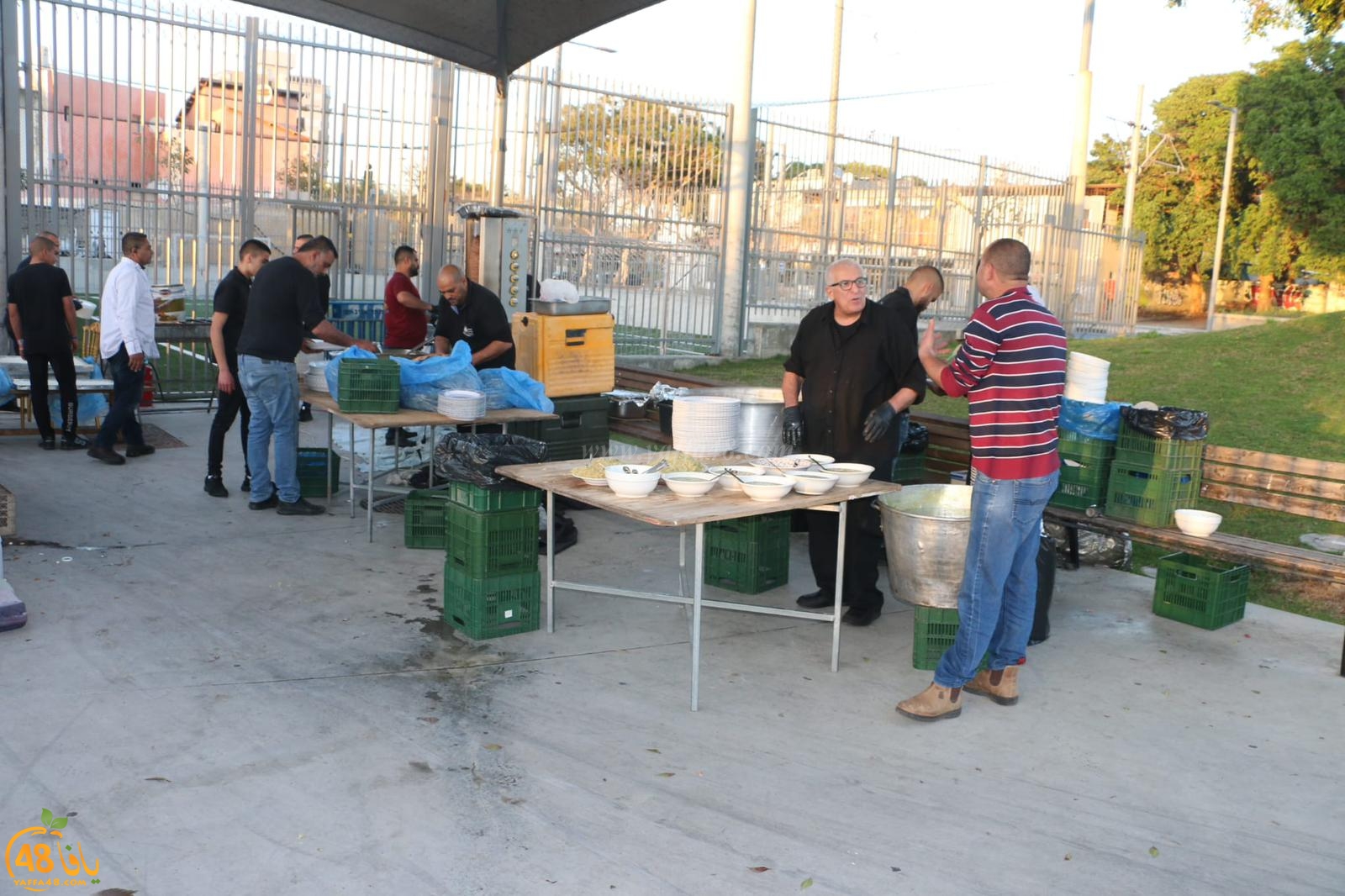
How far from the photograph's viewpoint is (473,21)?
1011cm

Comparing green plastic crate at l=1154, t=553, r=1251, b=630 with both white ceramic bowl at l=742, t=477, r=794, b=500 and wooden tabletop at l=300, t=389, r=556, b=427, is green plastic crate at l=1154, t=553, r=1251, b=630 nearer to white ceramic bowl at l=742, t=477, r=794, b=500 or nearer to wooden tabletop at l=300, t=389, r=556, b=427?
white ceramic bowl at l=742, t=477, r=794, b=500

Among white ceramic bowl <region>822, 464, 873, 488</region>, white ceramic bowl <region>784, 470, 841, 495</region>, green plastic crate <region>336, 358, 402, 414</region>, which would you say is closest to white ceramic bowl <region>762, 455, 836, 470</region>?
white ceramic bowl <region>822, 464, 873, 488</region>

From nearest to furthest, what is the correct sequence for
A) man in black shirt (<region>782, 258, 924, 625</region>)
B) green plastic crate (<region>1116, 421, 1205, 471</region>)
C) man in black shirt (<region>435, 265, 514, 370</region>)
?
man in black shirt (<region>782, 258, 924, 625</region>), green plastic crate (<region>1116, 421, 1205, 471</region>), man in black shirt (<region>435, 265, 514, 370</region>)

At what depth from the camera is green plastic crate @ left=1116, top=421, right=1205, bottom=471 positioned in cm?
721

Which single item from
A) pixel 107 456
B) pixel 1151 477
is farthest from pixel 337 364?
pixel 1151 477

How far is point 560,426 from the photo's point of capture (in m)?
8.79

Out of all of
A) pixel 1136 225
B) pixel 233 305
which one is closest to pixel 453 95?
pixel 233 305

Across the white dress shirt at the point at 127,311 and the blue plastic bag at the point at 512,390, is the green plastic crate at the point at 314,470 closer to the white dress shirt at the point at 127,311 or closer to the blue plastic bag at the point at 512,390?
the blue plastic bag at the point at 512,390

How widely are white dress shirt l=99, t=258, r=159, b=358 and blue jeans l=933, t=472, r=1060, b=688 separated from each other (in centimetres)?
742

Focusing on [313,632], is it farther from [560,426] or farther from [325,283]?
[325,283]

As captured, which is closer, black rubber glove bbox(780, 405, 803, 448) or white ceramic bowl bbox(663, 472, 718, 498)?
white ceramic bowl bbox(663, 472, 718, 498)

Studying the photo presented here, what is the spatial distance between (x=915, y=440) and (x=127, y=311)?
6.47 metres

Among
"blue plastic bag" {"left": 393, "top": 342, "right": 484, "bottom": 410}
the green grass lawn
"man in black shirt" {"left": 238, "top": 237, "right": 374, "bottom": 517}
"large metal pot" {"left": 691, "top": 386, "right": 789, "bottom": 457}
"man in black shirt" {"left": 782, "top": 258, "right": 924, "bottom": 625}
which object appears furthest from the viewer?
the green grass lawn

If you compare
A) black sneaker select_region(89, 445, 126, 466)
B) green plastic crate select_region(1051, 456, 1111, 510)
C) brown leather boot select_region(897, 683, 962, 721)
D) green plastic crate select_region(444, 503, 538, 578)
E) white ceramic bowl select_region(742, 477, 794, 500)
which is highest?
white ceramic bowl select_region(742, 477, 794, 500)
